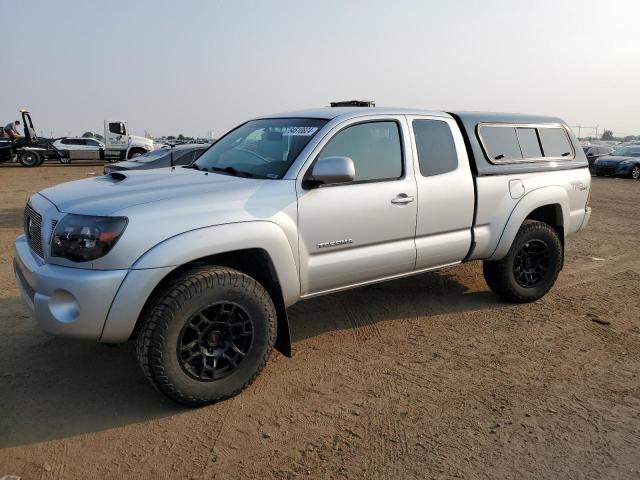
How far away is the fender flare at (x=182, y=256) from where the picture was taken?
274 centimetres

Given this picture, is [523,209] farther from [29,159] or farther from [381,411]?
[29,159]

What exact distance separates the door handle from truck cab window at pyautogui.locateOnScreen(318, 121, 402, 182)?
0.51ft

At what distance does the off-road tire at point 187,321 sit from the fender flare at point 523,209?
2.41 metres

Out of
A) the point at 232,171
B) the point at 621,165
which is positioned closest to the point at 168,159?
the point at 232,171

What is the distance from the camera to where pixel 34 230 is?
320 cm

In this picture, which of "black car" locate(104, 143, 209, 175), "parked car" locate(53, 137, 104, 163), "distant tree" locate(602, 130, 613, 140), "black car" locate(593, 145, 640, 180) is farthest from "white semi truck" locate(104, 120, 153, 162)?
"distant tree" locate(602, 130, 613, 140)

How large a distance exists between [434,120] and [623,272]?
364 cm

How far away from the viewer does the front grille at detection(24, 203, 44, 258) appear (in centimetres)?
306

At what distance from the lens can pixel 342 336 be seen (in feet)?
13.7

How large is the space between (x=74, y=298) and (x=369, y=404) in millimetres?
1828

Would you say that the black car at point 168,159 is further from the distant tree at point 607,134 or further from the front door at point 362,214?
the distant tree at point 607,134

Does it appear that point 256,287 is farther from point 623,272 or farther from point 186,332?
point 623,272

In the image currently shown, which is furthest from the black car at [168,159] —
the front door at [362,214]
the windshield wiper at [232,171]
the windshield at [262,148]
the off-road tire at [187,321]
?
the off-road tire at [187,321]

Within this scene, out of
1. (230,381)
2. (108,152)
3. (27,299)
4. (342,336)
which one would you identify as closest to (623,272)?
(342,336)
